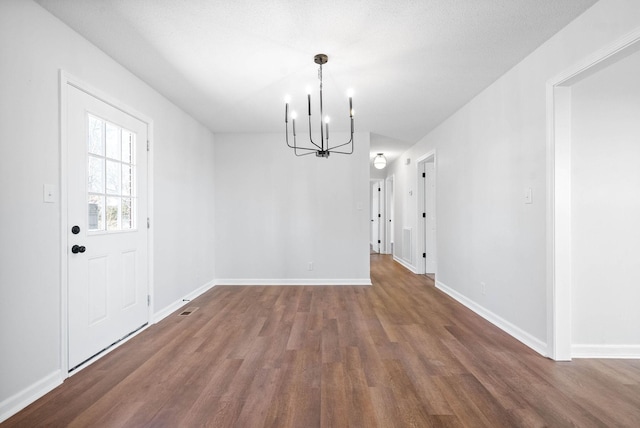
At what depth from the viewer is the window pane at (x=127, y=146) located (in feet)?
9.26

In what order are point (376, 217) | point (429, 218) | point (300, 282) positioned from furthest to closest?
point (376, 217), point (429, 218), point (300, 282)

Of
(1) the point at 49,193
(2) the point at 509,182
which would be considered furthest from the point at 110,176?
(2) the point at 509,182

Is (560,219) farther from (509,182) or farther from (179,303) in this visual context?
(179,303)

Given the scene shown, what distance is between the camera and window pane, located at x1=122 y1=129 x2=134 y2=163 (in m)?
2.82

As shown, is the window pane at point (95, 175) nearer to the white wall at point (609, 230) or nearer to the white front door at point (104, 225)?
the white front door at point (104, 225)

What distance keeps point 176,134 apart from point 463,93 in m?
3.36

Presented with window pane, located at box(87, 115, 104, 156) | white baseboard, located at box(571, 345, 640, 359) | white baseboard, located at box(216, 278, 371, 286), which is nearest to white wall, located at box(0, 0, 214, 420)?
window pane, located at box(87, 115, 104, 156)

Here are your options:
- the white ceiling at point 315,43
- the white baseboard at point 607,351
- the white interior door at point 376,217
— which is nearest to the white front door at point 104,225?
the white ceiling at point 315,43

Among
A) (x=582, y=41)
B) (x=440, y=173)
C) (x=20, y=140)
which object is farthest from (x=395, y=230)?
(x=20, y=140)

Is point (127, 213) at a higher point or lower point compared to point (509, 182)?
lower

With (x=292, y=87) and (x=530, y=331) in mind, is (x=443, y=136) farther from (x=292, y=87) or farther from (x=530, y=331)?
(x=530, y=331)

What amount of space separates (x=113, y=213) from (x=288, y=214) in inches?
105

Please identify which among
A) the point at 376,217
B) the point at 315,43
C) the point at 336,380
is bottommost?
the point at 336,380

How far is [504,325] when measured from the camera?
9.74ft
